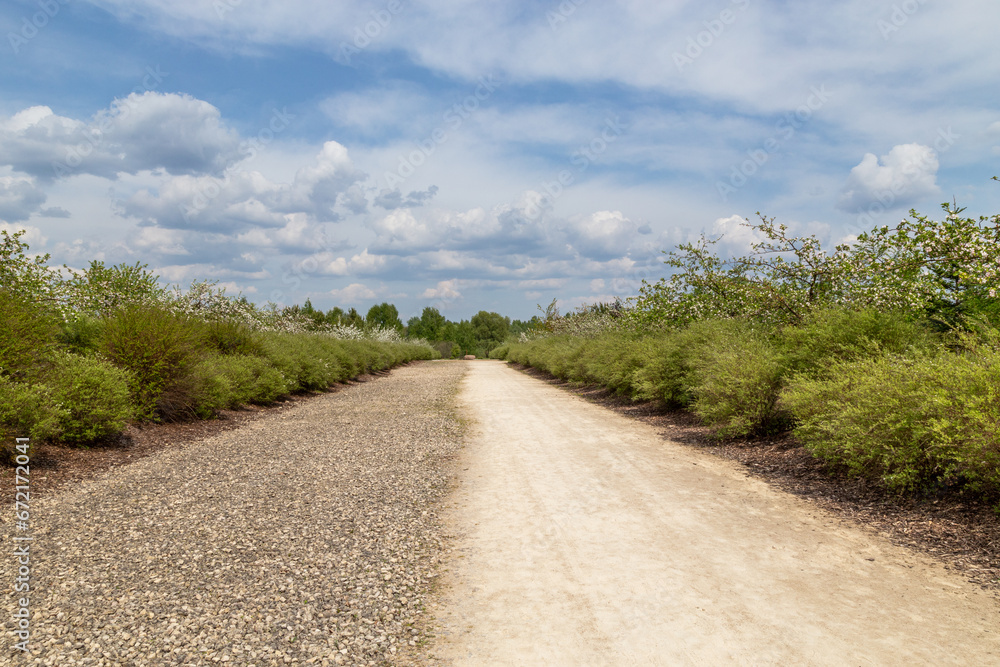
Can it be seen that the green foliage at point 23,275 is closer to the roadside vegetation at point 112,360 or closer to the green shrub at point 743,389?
the roadside vegetation at point 112,360

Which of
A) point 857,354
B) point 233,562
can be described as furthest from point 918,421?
point 233,562

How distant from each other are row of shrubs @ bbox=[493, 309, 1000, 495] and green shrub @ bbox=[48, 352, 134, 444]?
9.60 meters


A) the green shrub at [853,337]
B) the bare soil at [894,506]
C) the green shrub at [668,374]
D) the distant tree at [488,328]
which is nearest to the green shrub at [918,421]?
the bare soil at [894,506]

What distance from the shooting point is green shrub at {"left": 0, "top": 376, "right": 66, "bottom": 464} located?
22.2ft

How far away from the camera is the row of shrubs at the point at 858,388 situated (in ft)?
17.1

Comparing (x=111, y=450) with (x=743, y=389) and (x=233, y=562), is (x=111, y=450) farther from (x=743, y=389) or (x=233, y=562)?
(x=743, y=389)

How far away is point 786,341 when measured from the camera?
9.82 meters

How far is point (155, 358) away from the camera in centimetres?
1064

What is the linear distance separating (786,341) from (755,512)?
485 cm

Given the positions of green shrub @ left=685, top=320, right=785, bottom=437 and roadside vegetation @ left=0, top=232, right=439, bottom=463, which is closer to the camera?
roadside vegetation @ left=0, top=232, right=439, bottom=463

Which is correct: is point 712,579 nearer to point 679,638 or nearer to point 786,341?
point 679,638

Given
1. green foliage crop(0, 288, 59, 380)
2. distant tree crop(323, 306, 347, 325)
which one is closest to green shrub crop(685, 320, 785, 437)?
green foliage crop(0, 288, 59, 380)

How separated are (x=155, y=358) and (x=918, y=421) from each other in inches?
464

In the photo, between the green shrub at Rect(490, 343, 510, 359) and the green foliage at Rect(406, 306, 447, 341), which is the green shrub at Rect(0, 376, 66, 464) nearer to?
the green shrub at Rect(490, 343, 510, 359)
